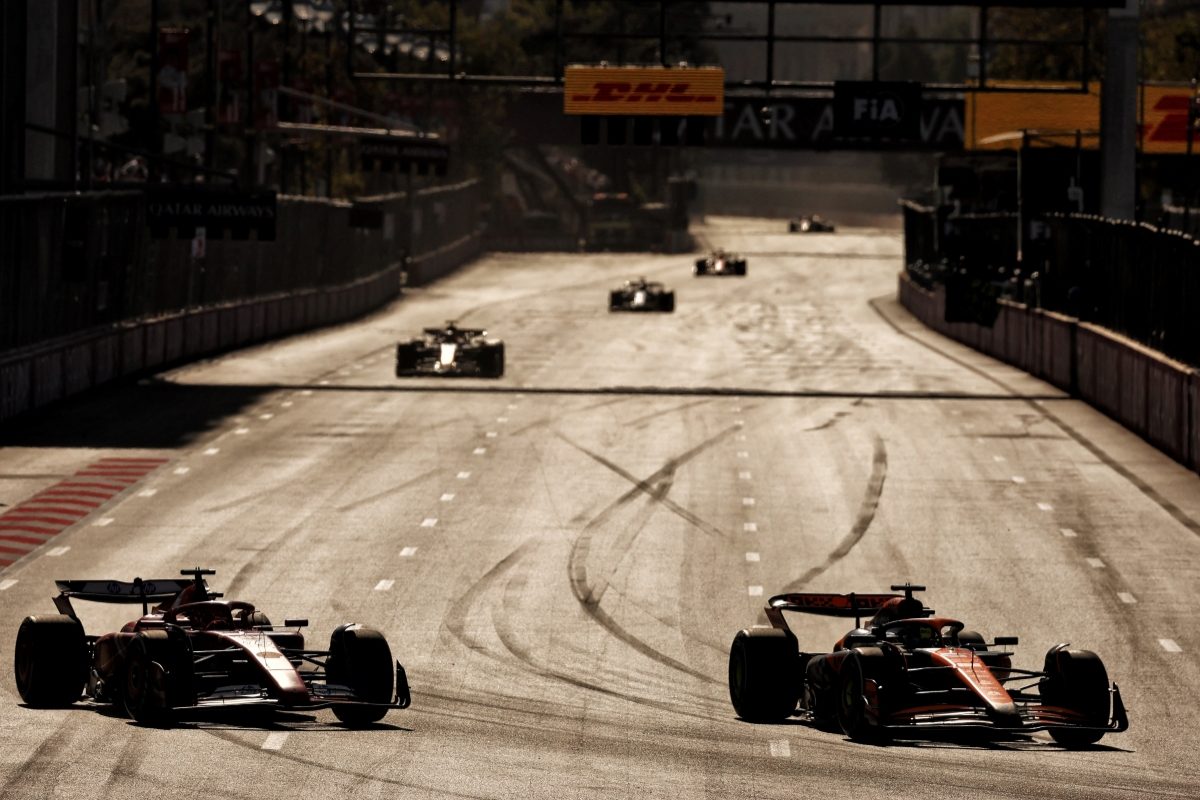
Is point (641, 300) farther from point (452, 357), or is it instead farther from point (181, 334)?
point (181, 334)

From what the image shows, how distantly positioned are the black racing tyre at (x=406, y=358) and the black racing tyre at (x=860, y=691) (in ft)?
108

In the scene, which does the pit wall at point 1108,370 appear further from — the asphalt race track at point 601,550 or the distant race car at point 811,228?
the distant race car at point 811,228

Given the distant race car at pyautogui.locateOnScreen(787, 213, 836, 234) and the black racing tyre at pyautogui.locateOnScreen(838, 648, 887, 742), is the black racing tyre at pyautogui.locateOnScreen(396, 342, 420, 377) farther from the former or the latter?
the distant race car at pyautogui.locateOnScreen(787, 213, 836, 234)

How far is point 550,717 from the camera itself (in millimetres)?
19250

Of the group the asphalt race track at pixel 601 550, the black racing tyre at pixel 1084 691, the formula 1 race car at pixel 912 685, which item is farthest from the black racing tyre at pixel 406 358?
the black racing tyre at pixel 1084 691

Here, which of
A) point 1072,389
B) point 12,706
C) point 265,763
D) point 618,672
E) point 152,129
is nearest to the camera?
point 265,763

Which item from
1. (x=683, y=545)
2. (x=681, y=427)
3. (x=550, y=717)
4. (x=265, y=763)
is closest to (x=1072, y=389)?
(x=681, y=427)

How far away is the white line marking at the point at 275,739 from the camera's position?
1704 cm

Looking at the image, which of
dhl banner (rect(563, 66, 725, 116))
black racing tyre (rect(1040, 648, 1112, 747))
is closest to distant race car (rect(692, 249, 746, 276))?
dhl banner (rect(563, 66, 725, 116))

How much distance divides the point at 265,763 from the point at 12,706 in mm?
3573

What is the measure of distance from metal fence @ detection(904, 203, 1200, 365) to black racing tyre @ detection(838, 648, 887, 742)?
65.9 feet

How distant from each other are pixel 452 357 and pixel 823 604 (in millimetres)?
31563

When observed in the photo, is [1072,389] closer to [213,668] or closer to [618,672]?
[618,672]

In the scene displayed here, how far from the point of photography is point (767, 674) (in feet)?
59.4
